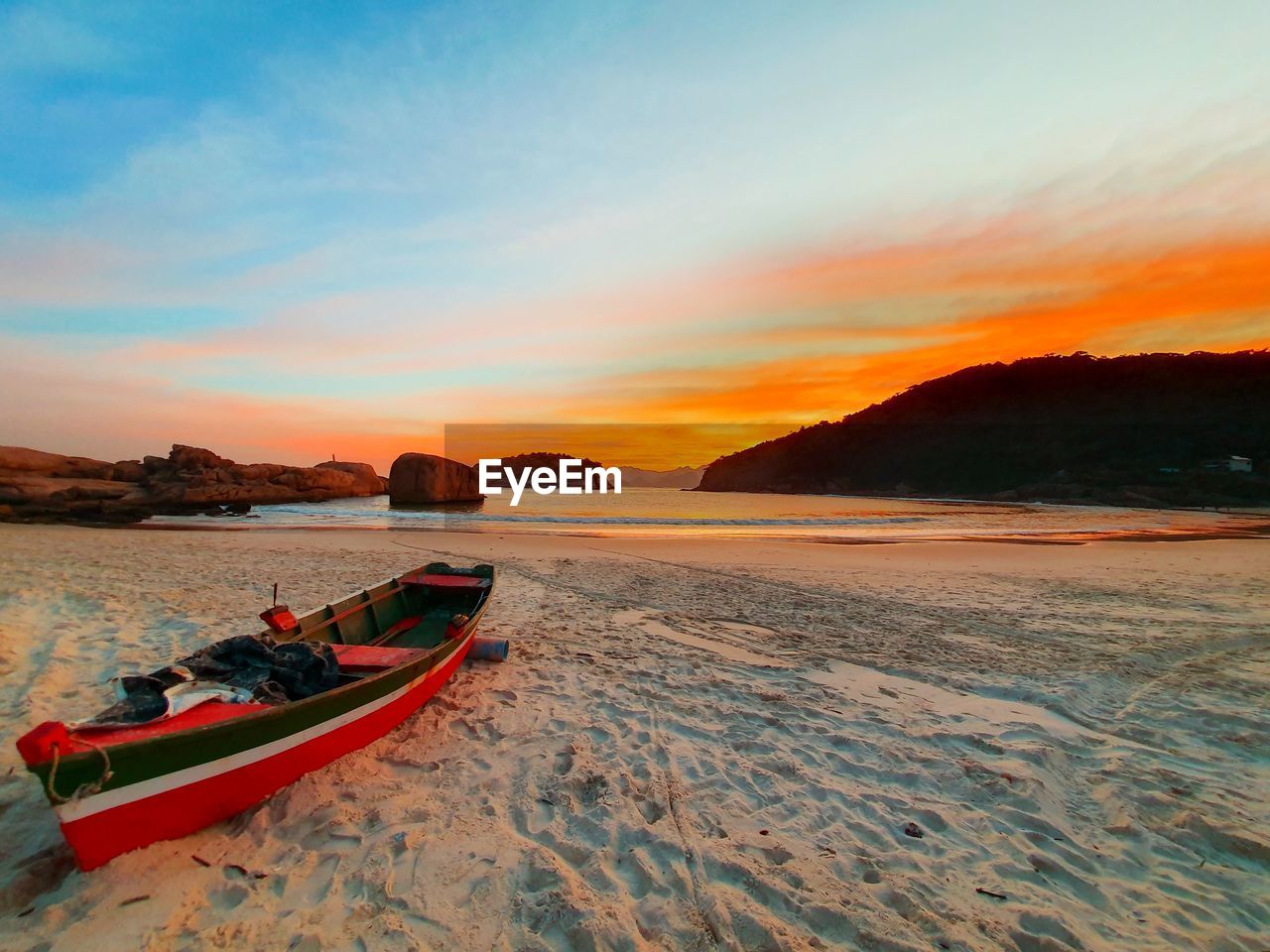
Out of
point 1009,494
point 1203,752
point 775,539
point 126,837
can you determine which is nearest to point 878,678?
point 1203,752

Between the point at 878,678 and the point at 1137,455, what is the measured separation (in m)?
93.7

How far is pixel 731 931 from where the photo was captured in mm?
3133

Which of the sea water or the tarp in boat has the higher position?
the tarp in boat

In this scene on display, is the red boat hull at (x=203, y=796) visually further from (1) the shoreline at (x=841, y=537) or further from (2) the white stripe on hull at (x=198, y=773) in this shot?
(1) the shoreline at (x=841, y=537)

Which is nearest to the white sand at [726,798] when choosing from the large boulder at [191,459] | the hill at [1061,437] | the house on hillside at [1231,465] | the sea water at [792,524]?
the sea water at [792,524]

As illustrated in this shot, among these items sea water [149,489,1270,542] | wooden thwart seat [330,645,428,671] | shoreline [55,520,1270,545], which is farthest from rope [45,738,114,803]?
sea water [149,489,1270,542]

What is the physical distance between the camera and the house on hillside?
63.1 meters

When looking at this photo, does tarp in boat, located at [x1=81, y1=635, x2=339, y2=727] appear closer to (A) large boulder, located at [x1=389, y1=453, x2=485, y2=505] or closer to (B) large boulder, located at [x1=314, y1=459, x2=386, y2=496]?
(A) large boulder, located at [x1=389, y1=453, x2=485, y2=505]

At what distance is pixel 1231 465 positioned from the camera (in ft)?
209

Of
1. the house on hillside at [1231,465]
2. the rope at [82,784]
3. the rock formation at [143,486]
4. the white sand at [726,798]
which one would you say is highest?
the house on hillside at [1231,465]

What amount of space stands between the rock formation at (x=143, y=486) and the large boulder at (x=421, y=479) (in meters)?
7.93

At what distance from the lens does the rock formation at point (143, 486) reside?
27.9m

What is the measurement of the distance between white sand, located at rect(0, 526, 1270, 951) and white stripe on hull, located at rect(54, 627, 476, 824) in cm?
47

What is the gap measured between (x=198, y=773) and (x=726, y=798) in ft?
12.0
